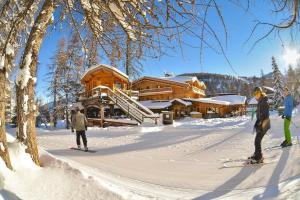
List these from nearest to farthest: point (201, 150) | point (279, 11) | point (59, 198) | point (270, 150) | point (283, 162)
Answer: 1. point (279, 11)
2. point (59, 198)
3. point (283, 162)
4. point (270, 150)
5. point (201, 150)

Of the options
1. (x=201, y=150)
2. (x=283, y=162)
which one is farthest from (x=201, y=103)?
(x=283, y=162)

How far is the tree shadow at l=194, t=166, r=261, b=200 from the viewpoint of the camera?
5.22 metres

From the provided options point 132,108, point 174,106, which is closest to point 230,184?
point 132,108

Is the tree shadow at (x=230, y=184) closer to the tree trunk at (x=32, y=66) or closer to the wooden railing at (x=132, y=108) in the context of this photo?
the tree trunk at (x=32, y=66)

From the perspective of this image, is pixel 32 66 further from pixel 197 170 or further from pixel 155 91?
pixel 155 91

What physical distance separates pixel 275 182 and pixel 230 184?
2.71ft

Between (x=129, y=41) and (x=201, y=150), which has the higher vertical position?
(x=129, y=41)

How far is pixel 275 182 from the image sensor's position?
18.8 feet

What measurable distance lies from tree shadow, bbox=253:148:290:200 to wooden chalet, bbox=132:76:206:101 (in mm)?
36173

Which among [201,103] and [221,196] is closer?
[221,196]

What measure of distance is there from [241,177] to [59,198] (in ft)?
13.0

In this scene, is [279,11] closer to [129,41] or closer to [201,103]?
[129,41]

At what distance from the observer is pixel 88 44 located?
20.2ft

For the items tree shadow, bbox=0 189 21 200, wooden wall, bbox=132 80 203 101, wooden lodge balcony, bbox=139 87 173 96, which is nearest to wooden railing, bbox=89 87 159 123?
wooden lodge balcony, bbox=139 87 173 96
